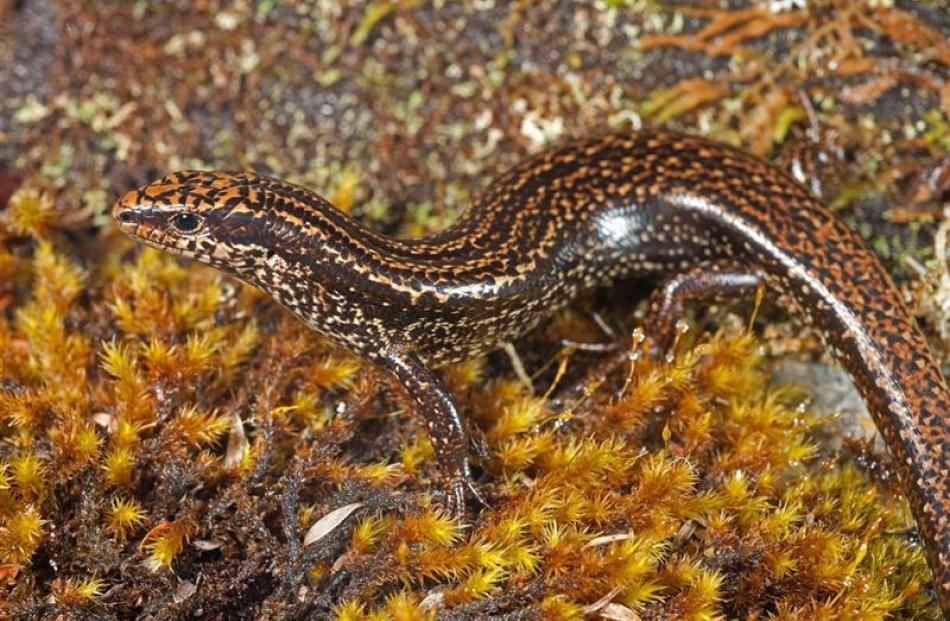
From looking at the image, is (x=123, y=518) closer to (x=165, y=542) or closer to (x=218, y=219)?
(x=165, y=542)

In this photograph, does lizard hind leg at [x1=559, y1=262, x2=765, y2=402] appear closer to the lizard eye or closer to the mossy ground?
the mossy ground

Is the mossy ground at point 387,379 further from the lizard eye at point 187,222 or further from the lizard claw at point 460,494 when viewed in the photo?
the lizard eye at point 187,222

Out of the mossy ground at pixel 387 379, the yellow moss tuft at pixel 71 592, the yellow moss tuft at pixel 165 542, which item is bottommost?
the yellow moss tuft at pixel 71 592

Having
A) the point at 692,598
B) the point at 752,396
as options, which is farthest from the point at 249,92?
the point at 692,598

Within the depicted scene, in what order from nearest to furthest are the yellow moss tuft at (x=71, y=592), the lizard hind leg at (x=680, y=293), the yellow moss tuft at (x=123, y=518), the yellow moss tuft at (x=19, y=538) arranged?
the yellow moss tuft at (x=71, y=592)
the yellow moss tuft at (x=19, y=538)
the yellow moss tuft at (x=123, y=518)
the lizard hind leg at (x=680, y=293)

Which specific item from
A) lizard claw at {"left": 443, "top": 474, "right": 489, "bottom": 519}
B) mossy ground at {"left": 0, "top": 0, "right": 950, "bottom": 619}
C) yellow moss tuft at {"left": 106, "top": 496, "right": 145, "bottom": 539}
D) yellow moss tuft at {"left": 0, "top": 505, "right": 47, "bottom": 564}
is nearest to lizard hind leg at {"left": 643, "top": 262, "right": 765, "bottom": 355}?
mossy ground at {"left": 0, "top": 0, "right": 950, "bottom": 619}

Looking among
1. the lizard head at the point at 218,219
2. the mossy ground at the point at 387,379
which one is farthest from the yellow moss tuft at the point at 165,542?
the lizard head at the point at 218,219

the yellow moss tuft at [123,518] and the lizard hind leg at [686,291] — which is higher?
the lizard hind leg at [686,291]

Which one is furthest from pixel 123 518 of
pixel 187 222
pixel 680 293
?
pixel 680 293
